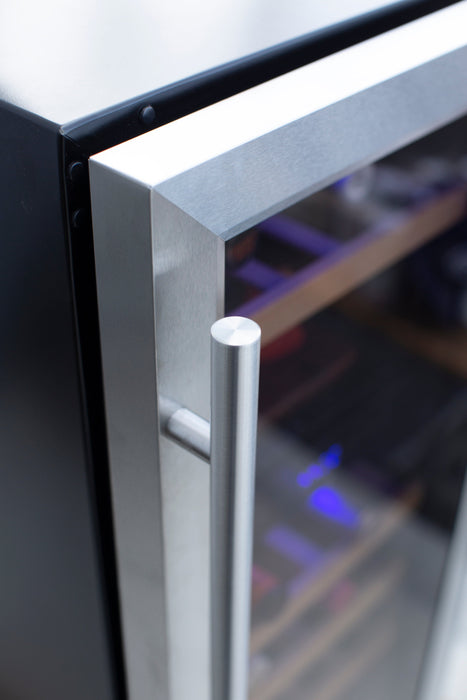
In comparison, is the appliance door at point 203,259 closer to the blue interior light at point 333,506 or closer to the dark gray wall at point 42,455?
the dark gray wall at point 42,455

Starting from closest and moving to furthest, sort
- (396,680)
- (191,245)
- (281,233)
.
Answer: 1. (191,245)
2. (281,233)
3. (396,680)

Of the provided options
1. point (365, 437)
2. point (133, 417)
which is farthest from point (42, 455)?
point (365, 437)

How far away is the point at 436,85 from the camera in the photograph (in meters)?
0.33

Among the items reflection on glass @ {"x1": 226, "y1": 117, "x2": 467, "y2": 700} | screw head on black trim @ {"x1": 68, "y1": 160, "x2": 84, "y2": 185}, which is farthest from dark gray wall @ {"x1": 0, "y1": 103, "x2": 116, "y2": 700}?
reflection on glass @ {"x1": 226, "y1": 117, "x2": 467, "y2": 700}

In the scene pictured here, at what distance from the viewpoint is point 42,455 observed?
1.08 feet

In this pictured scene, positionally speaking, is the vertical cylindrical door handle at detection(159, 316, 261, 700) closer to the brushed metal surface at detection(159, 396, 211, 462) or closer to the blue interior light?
the brushed metal surface at detection(159, 396, 211, 462)

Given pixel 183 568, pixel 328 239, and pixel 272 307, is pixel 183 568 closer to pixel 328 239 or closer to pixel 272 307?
pixel 272 307

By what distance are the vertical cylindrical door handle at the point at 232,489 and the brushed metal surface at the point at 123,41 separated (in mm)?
89

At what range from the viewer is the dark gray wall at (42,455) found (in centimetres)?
27

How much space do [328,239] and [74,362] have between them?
0.87ft

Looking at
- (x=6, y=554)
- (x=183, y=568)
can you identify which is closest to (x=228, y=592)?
(x=183, y=568)

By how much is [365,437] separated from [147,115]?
44cm

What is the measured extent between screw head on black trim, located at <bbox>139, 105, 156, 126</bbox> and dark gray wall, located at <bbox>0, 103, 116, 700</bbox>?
4 cm

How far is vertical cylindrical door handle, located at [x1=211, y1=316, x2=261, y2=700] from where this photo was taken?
24 cm
